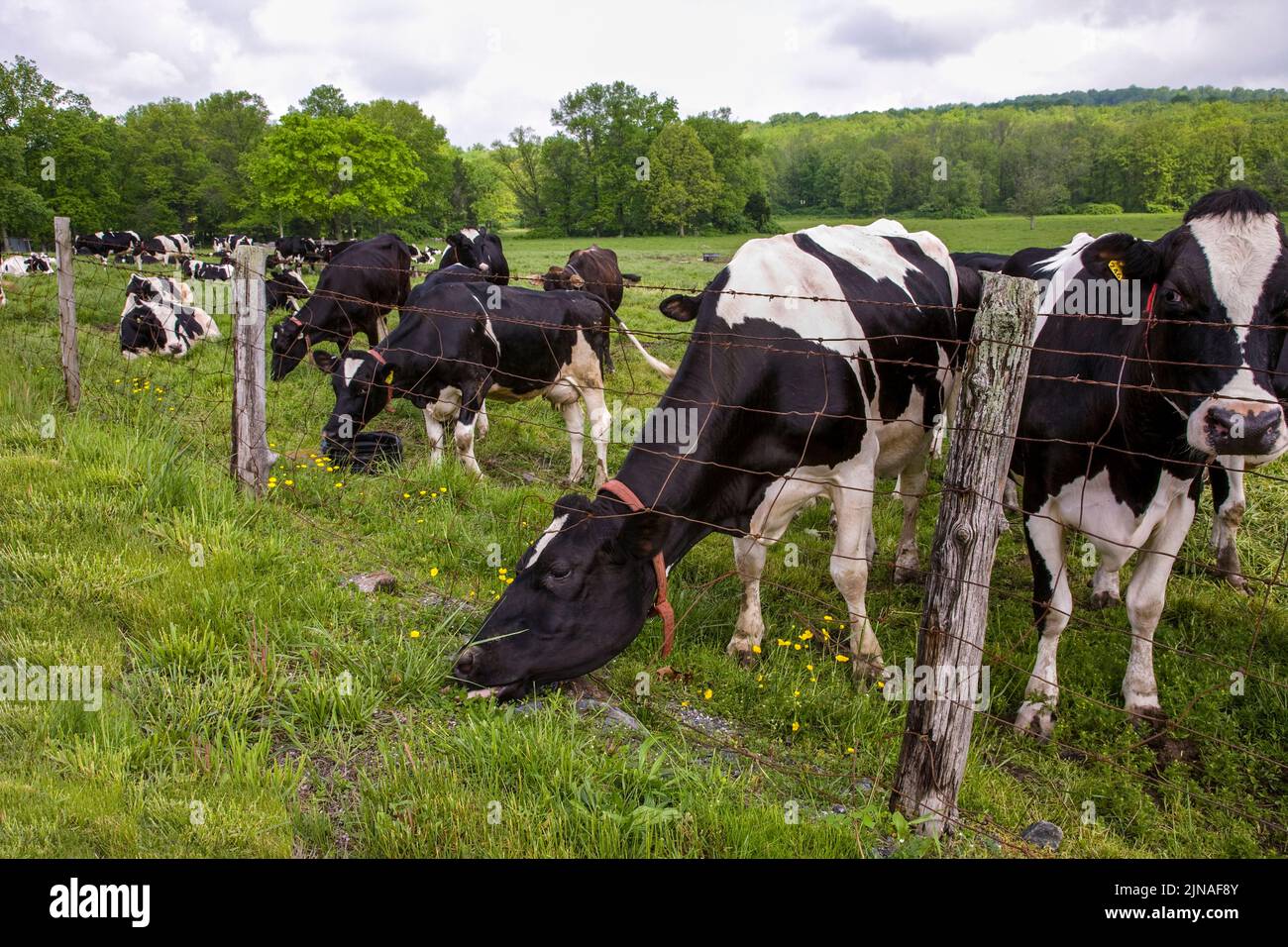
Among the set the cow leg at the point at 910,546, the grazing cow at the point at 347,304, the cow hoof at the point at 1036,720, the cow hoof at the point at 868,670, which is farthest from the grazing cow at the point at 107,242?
the cow hoof at the point at 1036,720

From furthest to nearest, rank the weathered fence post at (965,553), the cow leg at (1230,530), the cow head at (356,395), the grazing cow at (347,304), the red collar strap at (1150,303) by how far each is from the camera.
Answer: the grazing cow at (347,304), the cow head at (356,395), the cow leg at (1230,530), the red collar strap at (1150,303), the weathered fence post at (965,553)

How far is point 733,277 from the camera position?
4.86 metres

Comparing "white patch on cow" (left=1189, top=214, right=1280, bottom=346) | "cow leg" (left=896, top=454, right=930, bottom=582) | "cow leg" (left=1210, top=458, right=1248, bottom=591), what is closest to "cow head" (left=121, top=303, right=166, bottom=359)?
"cow leg" (left=896, top=454, right=930, bottom=582)

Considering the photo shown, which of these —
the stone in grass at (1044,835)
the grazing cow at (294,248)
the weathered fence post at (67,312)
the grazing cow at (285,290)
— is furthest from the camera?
the grazing cow at (294,248)

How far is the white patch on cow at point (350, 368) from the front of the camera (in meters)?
8.10

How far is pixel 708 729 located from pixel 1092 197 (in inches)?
2858

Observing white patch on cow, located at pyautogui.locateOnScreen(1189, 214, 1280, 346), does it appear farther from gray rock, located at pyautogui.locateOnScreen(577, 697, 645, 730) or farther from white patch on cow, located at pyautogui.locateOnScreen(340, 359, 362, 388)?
white patch on cow, located at pyautogui.locateOnScreen(340, 359, 362, 388)

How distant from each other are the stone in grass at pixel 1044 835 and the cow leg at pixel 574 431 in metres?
5.47

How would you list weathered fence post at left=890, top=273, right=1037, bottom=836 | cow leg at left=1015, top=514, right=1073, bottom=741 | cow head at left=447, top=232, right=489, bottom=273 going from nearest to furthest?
weathered fence post at left=890, top=273, right=1037, bottom=836
cow leg at left=1015, top=514, right=1073, bottom=741
cow head at left=447, top=232, right=489, bottom=273

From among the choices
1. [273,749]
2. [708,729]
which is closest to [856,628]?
[708,729]

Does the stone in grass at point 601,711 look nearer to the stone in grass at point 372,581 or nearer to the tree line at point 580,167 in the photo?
the stone in grass at point 372,581

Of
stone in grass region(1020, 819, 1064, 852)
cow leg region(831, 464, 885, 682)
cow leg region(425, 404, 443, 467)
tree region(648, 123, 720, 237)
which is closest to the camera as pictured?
stone in grass region(1020, 819, 1064, 852)

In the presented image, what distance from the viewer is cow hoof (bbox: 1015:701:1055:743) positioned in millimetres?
4277

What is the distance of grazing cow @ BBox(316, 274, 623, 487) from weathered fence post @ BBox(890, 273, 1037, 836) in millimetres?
5285
